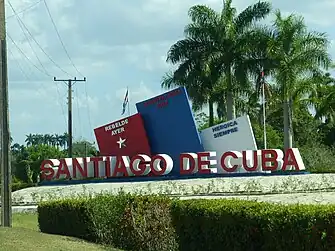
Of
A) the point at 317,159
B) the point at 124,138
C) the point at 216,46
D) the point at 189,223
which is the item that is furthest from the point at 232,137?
the point at 189,223

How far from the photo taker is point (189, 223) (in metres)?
13.1

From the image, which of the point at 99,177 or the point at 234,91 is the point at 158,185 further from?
the point at 234,91

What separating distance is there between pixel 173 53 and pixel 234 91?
4.97 metres

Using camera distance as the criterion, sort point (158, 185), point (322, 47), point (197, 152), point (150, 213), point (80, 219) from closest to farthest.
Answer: point (150, 213) < point (80, 219) < point (158, 185) < point (197, 152) < point (322, 47)

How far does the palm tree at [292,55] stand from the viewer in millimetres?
46781

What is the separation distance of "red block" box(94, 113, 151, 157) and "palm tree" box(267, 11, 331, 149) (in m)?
11.0

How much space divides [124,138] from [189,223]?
28283 mm

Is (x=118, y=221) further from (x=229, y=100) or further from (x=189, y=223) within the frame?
(x=229, y=100)

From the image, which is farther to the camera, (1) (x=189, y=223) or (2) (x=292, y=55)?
(2) (x=292, y=55)

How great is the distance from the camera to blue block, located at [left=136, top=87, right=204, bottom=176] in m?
38.8

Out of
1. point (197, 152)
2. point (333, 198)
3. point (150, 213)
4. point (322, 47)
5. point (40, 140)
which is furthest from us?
point (40, 140)

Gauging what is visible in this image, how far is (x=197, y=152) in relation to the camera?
38875 millimetres

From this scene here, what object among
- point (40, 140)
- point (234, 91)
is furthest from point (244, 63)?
point (40, 140)

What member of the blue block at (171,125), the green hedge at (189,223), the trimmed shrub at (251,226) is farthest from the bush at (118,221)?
the blue block at (171,125)
